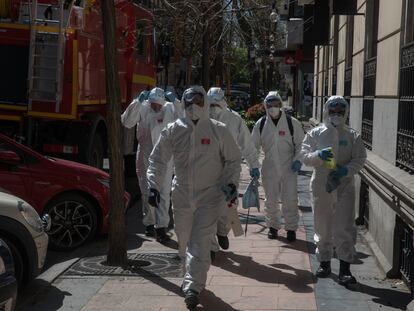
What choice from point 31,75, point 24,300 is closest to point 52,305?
Answer: point 24,300

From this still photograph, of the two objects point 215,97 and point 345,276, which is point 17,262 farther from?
point 215,97

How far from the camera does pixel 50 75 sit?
967 centimetres

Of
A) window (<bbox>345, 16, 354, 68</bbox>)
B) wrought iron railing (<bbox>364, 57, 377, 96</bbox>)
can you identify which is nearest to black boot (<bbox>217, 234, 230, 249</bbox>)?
wrought iron railing (<bbox>364, 57, 377, 96</bbox>)

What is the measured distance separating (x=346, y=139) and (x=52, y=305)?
2961 millimetres

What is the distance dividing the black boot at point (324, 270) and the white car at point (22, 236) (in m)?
2.51

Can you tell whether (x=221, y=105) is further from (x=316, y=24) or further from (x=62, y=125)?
(x=316, y=24)

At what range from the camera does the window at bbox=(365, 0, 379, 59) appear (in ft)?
31.0

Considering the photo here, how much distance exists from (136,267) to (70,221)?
1330 millimetres

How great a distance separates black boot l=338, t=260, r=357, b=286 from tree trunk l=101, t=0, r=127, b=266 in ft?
7.00

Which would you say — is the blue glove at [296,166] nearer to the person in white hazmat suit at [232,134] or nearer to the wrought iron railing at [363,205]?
the person in white hazmat suit at [232,134]

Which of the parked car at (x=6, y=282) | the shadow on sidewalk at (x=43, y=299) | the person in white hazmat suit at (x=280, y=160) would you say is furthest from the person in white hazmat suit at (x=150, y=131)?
the parked car at (x=6, y=282)

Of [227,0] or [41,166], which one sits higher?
[227,0]

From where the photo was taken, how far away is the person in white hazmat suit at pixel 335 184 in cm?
628

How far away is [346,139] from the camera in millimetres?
6430
